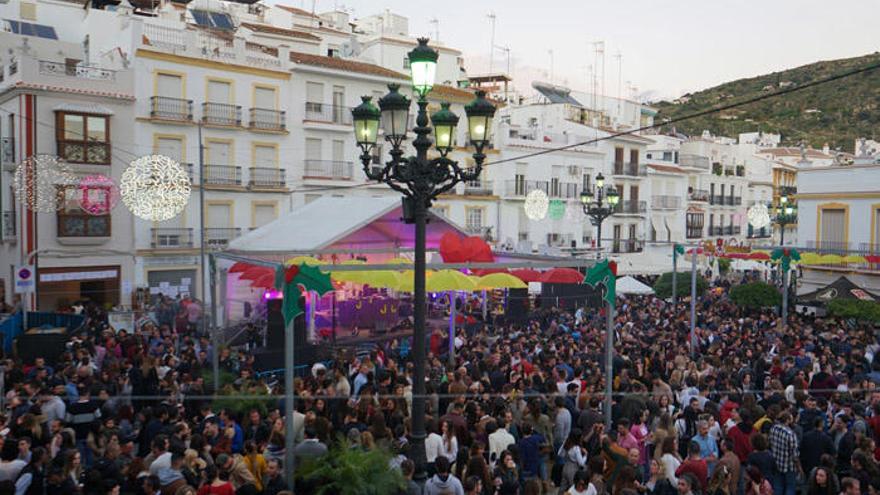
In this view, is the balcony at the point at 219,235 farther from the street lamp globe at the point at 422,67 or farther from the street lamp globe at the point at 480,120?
the street lamp globe at the point at 422,67

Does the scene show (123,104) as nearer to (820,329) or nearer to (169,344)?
(169,344)

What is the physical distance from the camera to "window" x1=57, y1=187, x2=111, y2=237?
23.9 m

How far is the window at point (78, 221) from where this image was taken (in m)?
23.9

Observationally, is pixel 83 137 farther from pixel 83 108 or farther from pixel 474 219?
pixel 474 219

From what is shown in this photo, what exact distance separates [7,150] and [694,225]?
40052 millimetres

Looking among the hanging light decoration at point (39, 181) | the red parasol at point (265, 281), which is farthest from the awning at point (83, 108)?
the red parasol at point (265, 281)

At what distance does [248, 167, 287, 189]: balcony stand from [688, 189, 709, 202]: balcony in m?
29.4

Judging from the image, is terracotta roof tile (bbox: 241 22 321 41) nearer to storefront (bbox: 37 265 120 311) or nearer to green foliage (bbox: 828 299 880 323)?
storefront (bbox: 37 265 120 311)

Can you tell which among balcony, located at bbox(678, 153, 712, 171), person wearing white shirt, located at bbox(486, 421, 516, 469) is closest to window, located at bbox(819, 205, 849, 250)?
balcony, located at bbox(678, 153, 712, 171)

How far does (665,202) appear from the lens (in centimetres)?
4638

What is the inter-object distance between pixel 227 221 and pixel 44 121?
748 centimetres

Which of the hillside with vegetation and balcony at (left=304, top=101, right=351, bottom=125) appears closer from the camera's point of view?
balcony at (left=304, top=101, right=351, bottom=125)

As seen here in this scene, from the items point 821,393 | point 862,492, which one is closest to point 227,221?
point 821,393

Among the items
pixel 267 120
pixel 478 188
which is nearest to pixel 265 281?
pixel 267 120
